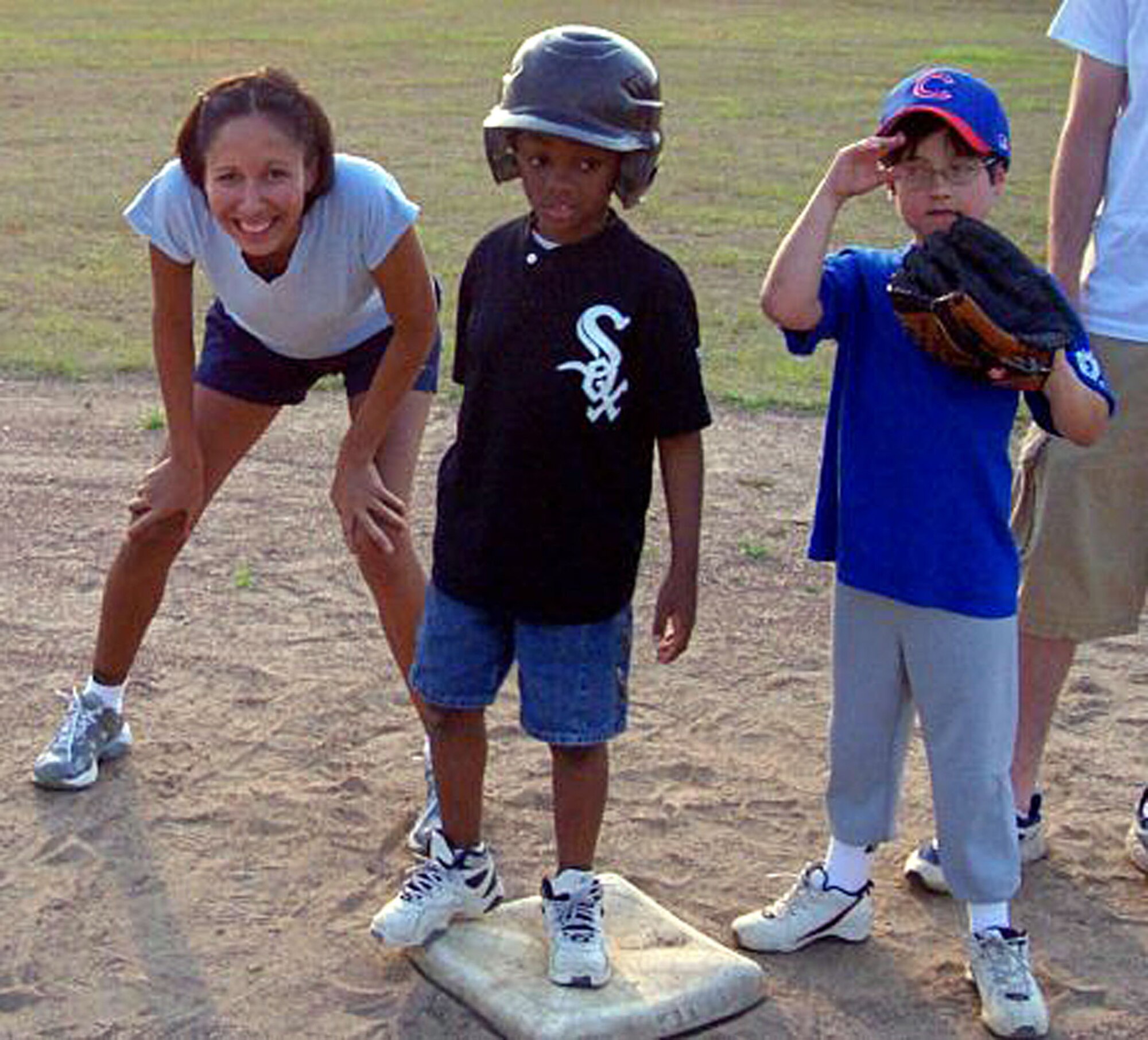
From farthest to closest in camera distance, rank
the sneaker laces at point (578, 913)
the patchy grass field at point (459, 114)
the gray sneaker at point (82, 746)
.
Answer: the patchy grass field at point (459, 114) → the gray sneaker at point (82, 746) → the sneaker laces at point (578, 913)

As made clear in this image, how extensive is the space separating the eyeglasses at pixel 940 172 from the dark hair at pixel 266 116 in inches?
45.3

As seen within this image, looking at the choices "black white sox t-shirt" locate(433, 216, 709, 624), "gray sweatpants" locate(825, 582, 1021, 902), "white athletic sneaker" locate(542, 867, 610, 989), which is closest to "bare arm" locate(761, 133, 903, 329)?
"black white sox t-shirt" locate(433, 216, 709, 624)

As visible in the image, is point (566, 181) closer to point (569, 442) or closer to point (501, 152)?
point (501, 152)

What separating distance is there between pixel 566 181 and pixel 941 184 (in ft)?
2.07

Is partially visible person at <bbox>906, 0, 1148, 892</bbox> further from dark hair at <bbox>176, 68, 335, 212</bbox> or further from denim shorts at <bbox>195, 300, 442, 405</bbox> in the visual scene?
dark hair at <bbox>176, 68, 335, 212</bbox>

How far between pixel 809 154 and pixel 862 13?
570 inches

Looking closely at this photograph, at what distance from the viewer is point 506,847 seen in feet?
14.0

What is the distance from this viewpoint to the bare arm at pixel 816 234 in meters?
3.41

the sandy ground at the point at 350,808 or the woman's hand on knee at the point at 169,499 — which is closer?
the sandy ground at the point at 350,808

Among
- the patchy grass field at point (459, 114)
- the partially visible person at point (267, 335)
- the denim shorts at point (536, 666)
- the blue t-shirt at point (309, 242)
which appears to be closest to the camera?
the denim shorts at point (536, 666)

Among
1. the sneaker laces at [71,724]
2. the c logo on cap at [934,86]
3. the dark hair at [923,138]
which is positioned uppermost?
the c logo on cap at [934,86]

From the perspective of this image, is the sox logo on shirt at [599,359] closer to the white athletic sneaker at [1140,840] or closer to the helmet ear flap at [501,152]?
the helmet ear flap at [501,152]

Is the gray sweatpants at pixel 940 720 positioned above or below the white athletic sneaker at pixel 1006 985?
above

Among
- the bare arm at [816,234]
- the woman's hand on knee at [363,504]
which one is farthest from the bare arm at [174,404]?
the bare arm at [816,234]
